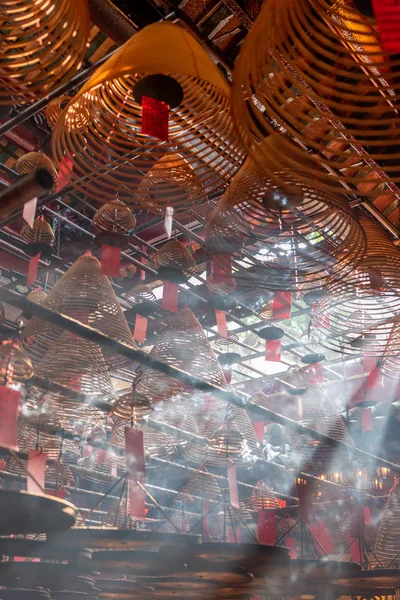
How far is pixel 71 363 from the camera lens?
442 cm

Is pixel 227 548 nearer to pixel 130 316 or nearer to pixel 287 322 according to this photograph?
pixel 130 316

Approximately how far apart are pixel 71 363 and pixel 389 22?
361 cm

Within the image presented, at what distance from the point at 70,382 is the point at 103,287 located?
666 millimetres

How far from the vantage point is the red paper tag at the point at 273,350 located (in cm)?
577

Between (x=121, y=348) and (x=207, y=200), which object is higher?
(x=207, y=200)

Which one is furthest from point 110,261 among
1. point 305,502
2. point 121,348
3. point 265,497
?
point 265,497

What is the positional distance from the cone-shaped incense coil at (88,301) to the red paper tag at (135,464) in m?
1.15

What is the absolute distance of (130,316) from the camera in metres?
9.21

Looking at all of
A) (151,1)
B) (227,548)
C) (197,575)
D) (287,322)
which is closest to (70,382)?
(197,575)

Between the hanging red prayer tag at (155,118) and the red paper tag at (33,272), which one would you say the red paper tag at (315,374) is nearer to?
the red paper tag at (33,272)

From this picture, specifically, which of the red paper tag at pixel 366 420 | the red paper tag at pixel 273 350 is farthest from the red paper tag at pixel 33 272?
the red paper tag at pixel 366 420

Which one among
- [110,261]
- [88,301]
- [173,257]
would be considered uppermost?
[173,257]

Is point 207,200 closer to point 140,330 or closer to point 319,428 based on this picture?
point 140,330

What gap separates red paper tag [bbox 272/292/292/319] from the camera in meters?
4.38
